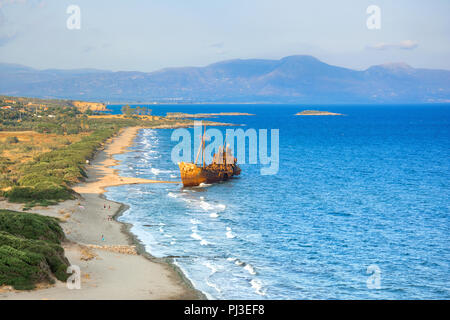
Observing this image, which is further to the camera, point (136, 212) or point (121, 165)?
point (121, 165)

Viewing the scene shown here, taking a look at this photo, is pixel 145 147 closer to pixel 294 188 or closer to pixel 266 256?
pixel 294 188

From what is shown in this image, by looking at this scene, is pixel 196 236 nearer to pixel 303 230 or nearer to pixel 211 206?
pixel 303 230

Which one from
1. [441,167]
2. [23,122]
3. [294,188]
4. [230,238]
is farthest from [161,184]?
[23,122]

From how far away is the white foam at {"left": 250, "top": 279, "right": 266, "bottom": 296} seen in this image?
25247mm

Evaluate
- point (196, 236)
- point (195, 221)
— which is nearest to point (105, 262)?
point (196, 236)

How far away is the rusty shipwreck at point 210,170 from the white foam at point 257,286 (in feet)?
97.1

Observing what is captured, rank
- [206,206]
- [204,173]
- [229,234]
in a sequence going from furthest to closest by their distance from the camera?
1. [204,173]
2. [206,206]
3. [229,234]

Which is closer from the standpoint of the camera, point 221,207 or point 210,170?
point 221,207

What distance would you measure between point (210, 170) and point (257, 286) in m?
36.8

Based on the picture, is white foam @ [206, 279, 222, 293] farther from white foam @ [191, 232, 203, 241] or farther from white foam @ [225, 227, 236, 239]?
white foam @ [225, 227, 236, 239]

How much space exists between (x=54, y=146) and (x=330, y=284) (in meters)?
74.5

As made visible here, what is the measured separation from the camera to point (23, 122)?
444 feet

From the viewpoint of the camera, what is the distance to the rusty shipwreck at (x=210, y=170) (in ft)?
191

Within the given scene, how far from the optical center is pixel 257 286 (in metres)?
26.2
